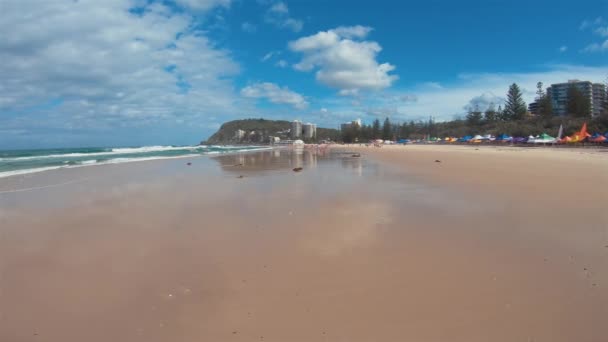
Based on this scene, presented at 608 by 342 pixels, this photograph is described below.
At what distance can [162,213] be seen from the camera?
267 inches

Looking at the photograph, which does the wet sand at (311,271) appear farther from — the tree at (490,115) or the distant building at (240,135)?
the distant building at (240,135)

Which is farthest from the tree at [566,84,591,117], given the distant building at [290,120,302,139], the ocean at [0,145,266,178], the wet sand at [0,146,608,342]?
the distant building at [290,120,302,139]

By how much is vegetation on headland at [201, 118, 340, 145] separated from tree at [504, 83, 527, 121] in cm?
9611

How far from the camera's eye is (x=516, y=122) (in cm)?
6362

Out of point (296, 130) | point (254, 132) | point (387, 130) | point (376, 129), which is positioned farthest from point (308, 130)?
point (387, 130)

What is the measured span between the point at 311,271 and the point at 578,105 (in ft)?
250

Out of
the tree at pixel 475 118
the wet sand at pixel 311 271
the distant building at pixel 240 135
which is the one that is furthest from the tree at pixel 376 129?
the wet sand at pixel 311 271

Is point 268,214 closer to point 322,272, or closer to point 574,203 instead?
point 322,272

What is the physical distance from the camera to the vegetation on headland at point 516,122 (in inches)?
2002

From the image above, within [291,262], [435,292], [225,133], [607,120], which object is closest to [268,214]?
[291,262]

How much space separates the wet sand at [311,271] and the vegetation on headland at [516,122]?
52.7 meters

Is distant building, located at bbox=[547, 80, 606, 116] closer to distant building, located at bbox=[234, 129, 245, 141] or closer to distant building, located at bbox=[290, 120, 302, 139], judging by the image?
distant building, located at bbox=[290, 120, 302, 139]

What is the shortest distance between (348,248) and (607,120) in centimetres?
5619

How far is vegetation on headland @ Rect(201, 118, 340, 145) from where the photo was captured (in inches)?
6481
